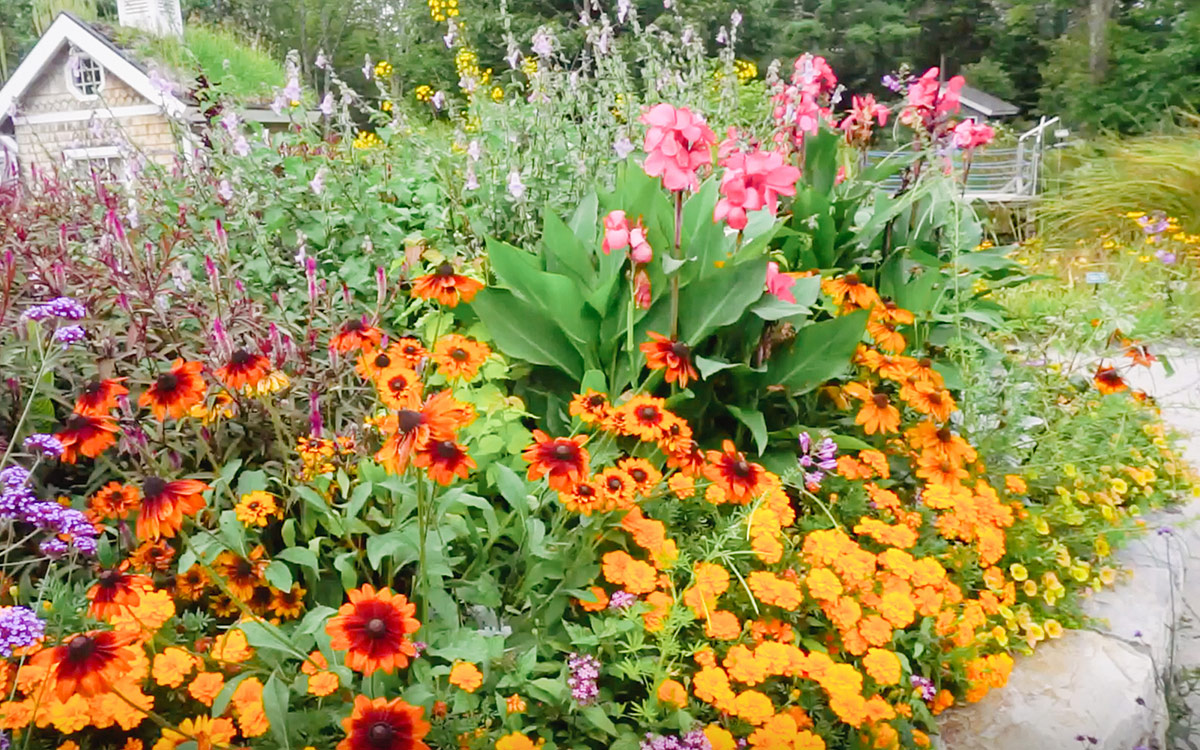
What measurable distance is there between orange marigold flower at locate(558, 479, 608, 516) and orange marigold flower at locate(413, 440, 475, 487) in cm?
21

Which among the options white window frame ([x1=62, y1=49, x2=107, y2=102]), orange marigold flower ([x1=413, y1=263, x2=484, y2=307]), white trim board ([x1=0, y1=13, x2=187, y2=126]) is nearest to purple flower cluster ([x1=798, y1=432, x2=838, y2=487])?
orange marigold flower ([x1=413, y1=263, x2=484, y2=307])

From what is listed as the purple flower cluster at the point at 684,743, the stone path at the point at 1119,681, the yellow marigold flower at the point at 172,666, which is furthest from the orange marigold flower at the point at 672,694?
the yellow marigold flower at the point at 172,666

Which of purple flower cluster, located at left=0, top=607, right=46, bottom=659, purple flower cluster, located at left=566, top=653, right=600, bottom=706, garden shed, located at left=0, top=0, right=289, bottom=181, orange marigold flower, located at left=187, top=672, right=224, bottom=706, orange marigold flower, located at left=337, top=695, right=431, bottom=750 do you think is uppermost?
garden shed, located at left=0, top=0, right=289, bottom=181

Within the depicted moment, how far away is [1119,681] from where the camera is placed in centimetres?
129

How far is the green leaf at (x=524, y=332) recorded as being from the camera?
162 centimetres

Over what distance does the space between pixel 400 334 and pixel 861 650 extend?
1373 millimetres

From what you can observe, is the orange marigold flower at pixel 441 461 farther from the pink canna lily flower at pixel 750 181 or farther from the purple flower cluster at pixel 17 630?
Result: the pink canna lily flower at pixel 750 181

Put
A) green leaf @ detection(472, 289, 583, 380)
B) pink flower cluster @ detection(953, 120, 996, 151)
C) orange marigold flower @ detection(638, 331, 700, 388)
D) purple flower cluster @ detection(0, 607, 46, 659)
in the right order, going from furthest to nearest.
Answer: pink flower cluster @ detection(953, 120, 996, 151), green leaf @ detection(472, 289, 583, 380), orange marigold flower @ detection(638, 331, 700, 388), purple flower cluster @ detection(0, 607, 46, 659)

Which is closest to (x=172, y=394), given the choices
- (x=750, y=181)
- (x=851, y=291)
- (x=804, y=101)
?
(x=750, y=181)

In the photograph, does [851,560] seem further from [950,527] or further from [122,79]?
[122,79]

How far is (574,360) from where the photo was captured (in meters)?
1.68

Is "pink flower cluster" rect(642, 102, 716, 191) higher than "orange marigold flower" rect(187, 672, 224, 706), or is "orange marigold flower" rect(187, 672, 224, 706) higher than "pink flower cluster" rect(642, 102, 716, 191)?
"pink flower cluster" rect(642, 102, 716, 191)

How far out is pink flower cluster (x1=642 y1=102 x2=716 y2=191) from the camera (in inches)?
53.6

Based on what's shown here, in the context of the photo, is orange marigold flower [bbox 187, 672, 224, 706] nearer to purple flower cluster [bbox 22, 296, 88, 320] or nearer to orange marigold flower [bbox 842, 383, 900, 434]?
purple flower cluster [bbox 22, 296, 88, 320]
